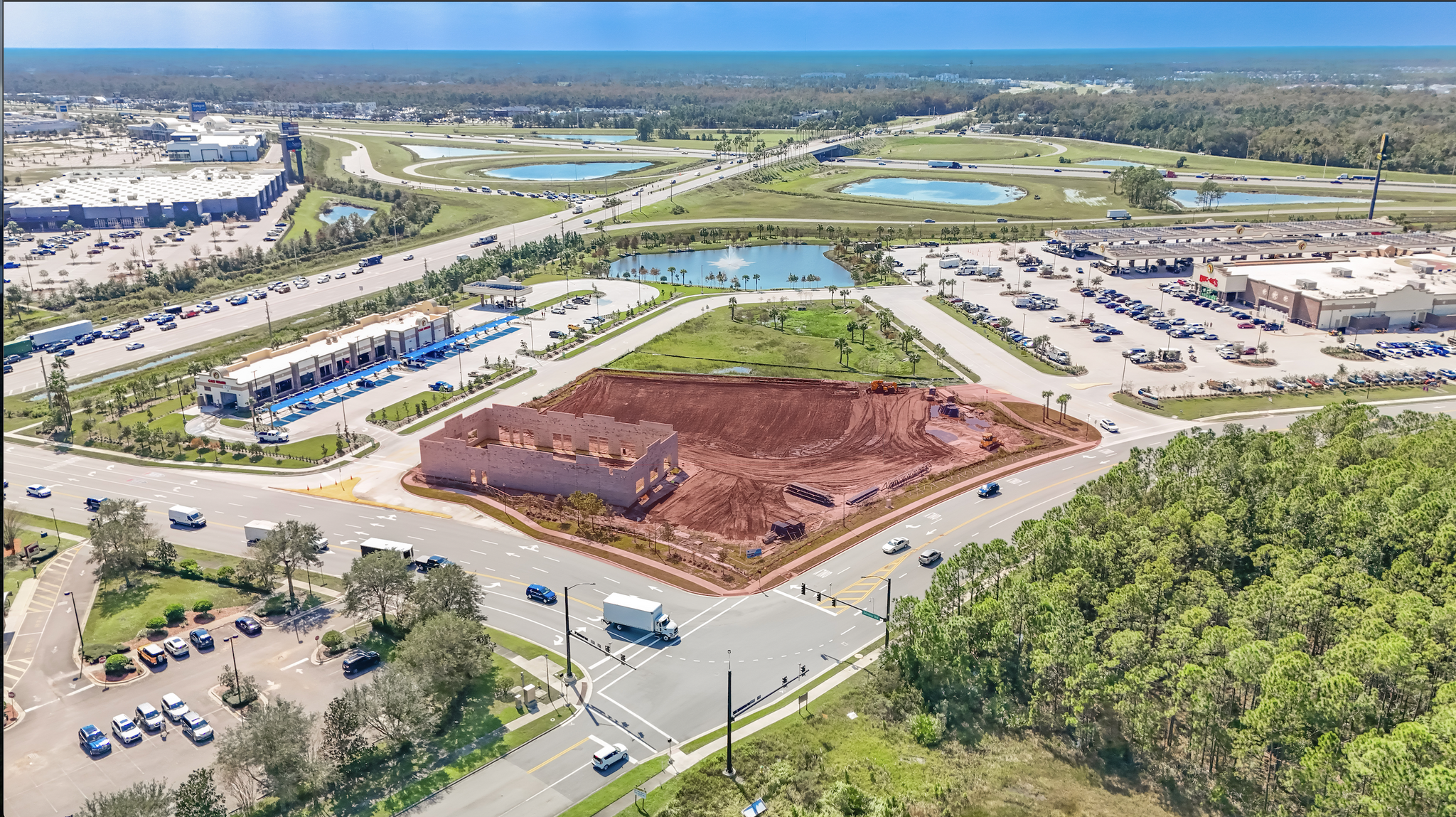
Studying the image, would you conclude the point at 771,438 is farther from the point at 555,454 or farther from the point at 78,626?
the point at 78,626

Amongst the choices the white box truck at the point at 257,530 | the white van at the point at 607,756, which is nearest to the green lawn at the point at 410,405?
the white box truck at the point at 257,530

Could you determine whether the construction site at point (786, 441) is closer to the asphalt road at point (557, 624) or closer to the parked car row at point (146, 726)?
the asphalt road at point (557, 624)

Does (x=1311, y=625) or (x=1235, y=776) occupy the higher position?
A: (x=1311, y=625)

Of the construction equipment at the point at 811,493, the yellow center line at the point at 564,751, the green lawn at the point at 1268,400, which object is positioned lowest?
the yellow center line at the point at 564,751

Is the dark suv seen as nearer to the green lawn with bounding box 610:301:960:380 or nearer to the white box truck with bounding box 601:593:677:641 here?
the white box truck with bounding box 601:593:677:641

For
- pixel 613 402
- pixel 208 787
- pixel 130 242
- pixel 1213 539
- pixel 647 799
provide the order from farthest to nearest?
1. pixel 130 242
2. pixel 613 402
3. pixel 1213 539
4. pixel 647 799
5. pixel 208 787

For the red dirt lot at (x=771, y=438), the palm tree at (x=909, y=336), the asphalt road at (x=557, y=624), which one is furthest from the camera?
the palm tree at (x=909, y=336)

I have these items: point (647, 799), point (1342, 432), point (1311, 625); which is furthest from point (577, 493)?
point (1342, 432)

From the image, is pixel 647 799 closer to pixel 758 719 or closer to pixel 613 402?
pixel 758 719

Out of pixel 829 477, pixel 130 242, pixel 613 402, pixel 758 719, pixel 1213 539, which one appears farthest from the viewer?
pixel 130 242
